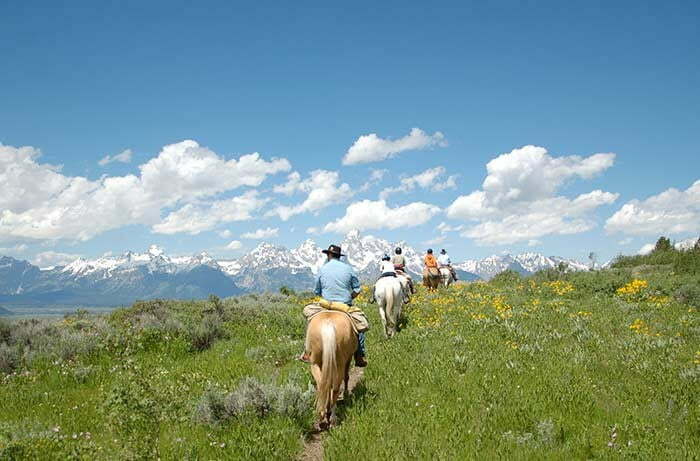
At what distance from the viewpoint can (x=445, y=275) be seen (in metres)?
30.2

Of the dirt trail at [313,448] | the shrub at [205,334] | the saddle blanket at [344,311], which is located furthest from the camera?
the shrub at [205,334]

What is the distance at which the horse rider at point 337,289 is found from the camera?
28.9 ft

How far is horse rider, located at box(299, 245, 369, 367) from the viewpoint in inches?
347

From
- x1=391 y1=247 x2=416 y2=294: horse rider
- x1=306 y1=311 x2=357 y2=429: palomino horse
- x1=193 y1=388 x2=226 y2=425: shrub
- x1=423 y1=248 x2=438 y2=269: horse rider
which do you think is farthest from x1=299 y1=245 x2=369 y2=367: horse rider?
x1=423 y1=248 x2=438 y2=269: horse rider

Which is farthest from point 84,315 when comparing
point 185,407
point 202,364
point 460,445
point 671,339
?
point 671,339

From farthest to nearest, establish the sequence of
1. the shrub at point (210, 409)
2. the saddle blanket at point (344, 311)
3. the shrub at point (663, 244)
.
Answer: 1. the shrub at point (663, 244)
2. the saddle blanket at point (344, 311)
3. the shrub at point (210, 409)

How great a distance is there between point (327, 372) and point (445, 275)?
23.3 meters

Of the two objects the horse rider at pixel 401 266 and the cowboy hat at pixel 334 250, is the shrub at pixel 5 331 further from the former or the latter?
the horse rider at pixel 401 266

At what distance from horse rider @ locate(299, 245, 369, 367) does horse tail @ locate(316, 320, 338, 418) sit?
36.6 inches

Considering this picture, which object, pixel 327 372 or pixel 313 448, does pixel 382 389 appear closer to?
pixel 327 372

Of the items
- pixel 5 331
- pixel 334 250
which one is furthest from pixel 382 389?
pixel 5 331

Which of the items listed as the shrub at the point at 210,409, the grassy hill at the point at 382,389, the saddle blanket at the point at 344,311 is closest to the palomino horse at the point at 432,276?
the grassy hill at the point at 382,389

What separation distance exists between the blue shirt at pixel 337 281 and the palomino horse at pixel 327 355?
2.64ft

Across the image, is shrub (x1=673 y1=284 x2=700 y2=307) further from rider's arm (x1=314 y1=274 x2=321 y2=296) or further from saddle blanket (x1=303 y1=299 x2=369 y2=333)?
rider's arm (x1=314 y1=274 x2=321 y2=296)
